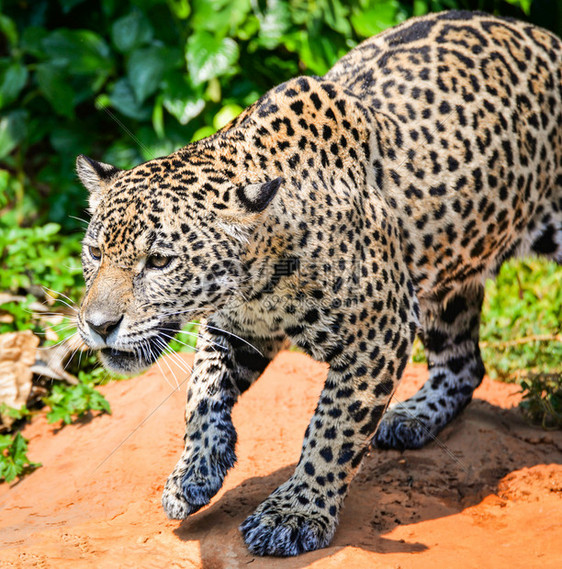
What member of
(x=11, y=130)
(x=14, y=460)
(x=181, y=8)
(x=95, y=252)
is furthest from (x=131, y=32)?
(x=95, y=252)

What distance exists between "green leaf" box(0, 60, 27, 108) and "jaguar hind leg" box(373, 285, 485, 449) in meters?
5.00

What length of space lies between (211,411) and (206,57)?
4.36 meters

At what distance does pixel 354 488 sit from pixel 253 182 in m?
2.03

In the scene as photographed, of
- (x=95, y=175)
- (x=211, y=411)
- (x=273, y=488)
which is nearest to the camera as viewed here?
(x=95, y=175)

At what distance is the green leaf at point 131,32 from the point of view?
27.6 feet

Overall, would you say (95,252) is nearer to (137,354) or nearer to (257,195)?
(137,354)

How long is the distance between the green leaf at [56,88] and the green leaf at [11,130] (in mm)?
455

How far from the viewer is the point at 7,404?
621 centimetres

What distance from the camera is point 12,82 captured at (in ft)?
28.2

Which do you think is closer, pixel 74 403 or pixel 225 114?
pixel 74 403

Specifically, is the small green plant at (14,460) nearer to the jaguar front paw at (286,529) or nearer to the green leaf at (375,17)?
the jaguar front paw at (286,529)

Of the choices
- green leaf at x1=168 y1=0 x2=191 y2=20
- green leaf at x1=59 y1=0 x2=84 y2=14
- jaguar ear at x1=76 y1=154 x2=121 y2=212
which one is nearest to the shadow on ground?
jaguar ear at x1=76 y1=154 x2=121 y2=212

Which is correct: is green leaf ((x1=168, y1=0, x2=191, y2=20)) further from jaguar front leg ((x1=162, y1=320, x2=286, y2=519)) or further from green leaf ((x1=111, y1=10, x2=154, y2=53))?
jaguar front leg ((x1=162, y1=320, x2=286, y2=519))

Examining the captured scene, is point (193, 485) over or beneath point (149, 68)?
beneath
